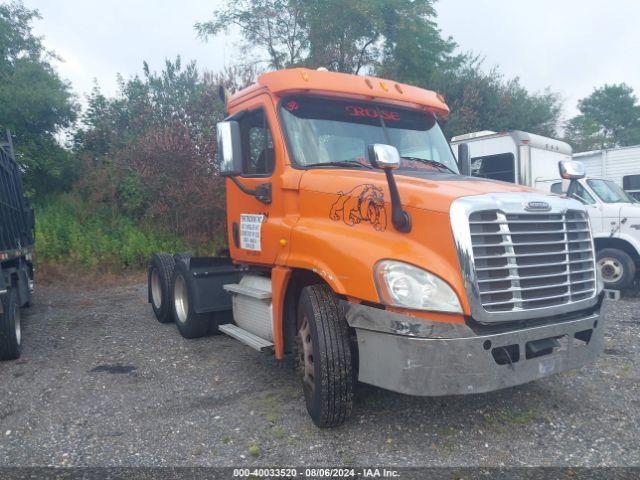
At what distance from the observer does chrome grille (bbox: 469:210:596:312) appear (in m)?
3.36

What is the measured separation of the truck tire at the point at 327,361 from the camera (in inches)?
145

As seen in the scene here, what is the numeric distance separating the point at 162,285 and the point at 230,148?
3318 mm

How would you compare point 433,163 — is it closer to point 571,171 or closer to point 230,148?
point 571,171

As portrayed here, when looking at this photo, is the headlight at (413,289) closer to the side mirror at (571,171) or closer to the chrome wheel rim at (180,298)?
the side mirror at (571,171)

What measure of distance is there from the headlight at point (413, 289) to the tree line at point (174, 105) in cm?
1136

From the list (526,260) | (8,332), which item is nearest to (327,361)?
(526,260)

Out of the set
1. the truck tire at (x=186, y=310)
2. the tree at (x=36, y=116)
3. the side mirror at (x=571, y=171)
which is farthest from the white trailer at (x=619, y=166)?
the tree at (x=36, y=116)

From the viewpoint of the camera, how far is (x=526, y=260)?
3.51 m

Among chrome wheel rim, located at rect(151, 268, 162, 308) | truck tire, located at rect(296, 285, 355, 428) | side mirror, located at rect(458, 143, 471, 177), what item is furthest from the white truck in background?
truck tire, located at rect(296, 285, 355, 428)

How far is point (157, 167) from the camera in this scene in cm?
1494

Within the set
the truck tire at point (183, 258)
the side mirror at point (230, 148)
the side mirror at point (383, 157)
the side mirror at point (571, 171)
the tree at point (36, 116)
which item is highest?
the tree at point (36, 116)

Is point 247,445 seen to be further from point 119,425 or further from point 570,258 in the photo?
point 570,258

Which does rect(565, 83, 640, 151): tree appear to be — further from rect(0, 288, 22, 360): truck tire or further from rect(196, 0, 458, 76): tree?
rect(0, 288, 22, 360): truck tire

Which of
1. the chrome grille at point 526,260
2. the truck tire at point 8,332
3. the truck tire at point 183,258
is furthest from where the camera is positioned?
the truck tire at point 183,258
